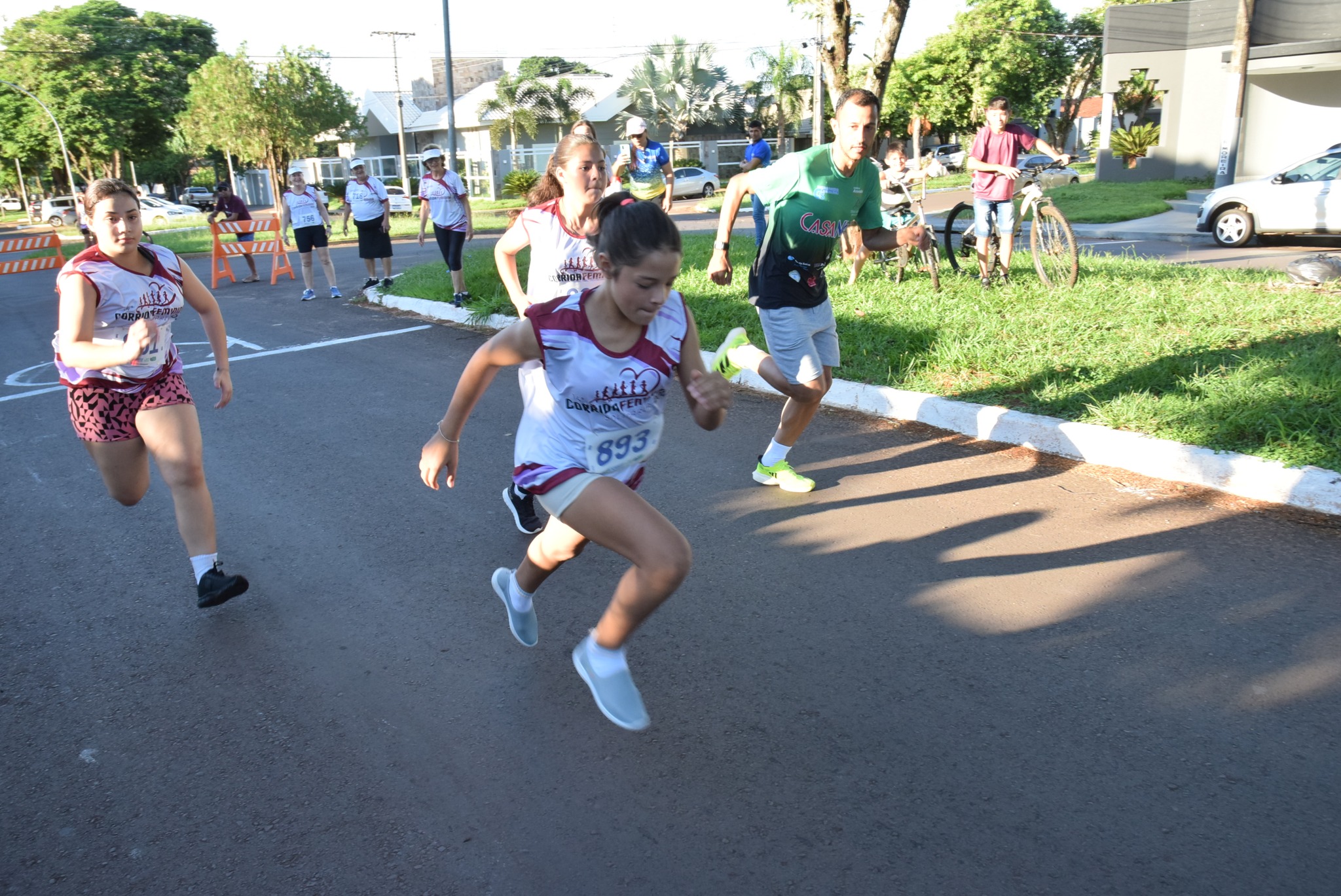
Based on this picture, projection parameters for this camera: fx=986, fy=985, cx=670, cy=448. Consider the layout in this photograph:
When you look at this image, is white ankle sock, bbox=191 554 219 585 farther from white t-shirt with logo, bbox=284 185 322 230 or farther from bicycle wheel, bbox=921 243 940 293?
white t-shirt with logo, bbox=284 185 322 230

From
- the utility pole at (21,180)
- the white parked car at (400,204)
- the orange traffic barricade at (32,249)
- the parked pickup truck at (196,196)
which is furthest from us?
the parked pickup truck at (196,196)

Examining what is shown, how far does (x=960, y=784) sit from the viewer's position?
2.93 metres

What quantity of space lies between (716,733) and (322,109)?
4436 centimetres

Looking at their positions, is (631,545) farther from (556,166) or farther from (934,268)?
(934,268)

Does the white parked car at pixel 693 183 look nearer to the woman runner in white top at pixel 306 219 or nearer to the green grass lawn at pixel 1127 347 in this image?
the woman runner in white top at pixel 306 219

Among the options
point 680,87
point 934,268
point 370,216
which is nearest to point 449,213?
point 370,216

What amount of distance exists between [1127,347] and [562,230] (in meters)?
4.28

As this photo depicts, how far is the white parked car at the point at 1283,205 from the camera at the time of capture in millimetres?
14477

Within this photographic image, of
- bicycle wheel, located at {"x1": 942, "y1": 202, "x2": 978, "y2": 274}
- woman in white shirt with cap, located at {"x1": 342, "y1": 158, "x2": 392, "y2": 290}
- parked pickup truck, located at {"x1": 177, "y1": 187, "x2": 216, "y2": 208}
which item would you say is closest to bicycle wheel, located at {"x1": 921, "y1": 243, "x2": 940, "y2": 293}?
bicycle wheel, located at {"x1": 942, "y1": 202, "x2": 978, "y2": 274}

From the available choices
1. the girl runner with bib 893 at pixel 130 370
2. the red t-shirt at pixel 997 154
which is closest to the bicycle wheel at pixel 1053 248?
the red t-shirt at pixel 997 154

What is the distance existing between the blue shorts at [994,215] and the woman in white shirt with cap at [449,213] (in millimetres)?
5725

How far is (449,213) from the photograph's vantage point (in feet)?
38.9

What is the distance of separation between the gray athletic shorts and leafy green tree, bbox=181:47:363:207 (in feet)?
120

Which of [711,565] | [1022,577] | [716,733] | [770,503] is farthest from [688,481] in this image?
[716,733]
